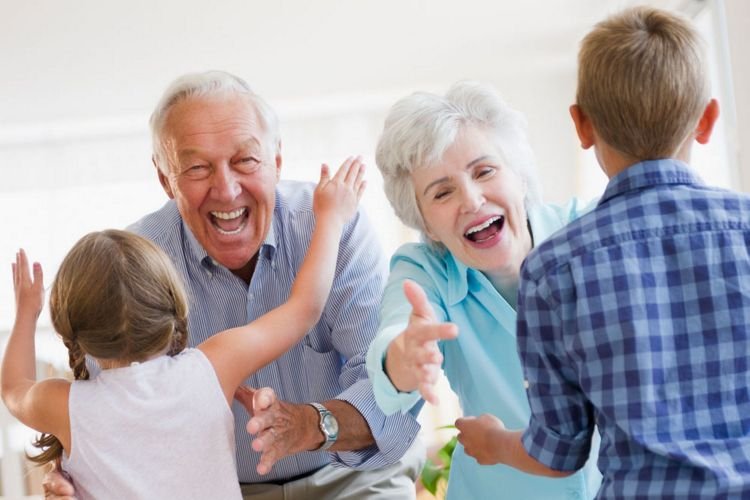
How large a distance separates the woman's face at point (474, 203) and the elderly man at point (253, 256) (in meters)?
0.43

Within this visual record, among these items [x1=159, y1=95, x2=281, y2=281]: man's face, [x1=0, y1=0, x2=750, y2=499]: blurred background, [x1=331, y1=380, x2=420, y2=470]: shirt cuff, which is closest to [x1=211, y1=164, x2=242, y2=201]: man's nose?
[x1=159, y1=95, x2=281, y2=281]: man's face

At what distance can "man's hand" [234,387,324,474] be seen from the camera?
5.86 ft

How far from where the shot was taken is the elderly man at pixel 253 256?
2209 millimetres

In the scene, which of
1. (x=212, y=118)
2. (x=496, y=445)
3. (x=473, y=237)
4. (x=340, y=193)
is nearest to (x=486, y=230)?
(x=473, y=237)

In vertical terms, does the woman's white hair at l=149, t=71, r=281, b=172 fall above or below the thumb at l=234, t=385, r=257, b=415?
above

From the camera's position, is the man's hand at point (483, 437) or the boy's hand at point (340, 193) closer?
the man's hand at point (483, 437)

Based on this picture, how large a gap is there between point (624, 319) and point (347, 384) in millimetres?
1094

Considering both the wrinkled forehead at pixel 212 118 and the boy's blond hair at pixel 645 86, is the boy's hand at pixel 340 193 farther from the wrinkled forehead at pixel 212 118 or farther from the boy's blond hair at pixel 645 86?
the boy's blond hair at pixel 645 86

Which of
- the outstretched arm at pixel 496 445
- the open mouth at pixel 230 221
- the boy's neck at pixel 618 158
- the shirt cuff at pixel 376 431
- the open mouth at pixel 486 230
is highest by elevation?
the boy's neck at pixel 618 158

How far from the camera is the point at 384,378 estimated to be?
1563 mm

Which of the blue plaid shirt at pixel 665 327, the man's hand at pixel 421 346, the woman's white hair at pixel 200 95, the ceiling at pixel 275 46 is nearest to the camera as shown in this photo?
the blue plaid shirt at pixel 665 327

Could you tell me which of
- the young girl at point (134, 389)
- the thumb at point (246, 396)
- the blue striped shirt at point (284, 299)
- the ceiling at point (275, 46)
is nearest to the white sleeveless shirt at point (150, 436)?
the young girl at point (134, 389)

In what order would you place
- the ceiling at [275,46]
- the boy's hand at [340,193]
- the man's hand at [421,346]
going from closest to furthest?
1. the man's hand at [421,346]
2. the boy's hand at [340,193]
3. the ceiling at [275,46]

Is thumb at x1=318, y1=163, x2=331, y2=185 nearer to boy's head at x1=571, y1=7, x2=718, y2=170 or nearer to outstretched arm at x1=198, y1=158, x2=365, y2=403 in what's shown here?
outstretched arm at x1=198, y1=158, x2=365, y2=403
